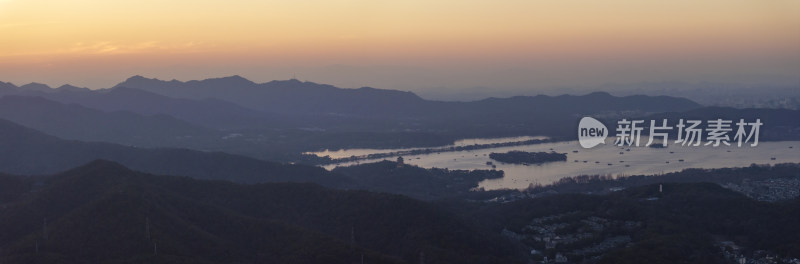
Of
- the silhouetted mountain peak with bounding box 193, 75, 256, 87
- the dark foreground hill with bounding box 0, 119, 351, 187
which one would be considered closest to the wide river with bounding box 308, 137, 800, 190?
the dark foreground hill with bounding box 0, 119, 351, 187

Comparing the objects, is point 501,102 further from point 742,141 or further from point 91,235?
point 91,235

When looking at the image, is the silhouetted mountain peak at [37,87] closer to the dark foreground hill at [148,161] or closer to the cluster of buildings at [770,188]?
the dark foreground hill at [148,161]

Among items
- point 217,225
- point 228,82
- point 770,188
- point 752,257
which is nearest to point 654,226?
point 752,257

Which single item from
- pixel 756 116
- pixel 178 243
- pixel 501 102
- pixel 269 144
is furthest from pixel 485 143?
pixel 178 243

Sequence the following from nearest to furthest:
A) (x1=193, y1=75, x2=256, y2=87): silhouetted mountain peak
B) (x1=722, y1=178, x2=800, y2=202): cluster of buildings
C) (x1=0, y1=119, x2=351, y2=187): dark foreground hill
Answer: (x1=722, y1=178, x2=800, y2=202): cluster of buildings
(x1=0, y1=119, x2=351, y2=187): dark foreground hill
(x1=193, y1=75, x2=256, y2=87): silhouetted mountain peak

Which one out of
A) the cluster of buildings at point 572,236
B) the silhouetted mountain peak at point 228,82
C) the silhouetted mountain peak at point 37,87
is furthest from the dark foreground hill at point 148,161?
the silhouetted mountain peak at point 228,82

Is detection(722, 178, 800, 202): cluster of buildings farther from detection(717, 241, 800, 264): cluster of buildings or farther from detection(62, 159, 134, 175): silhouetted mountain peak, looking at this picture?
detection(62, 159, 134, 175): silhouetted mountain peak

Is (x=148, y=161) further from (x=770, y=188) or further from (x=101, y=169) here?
(x=770, y=188)
